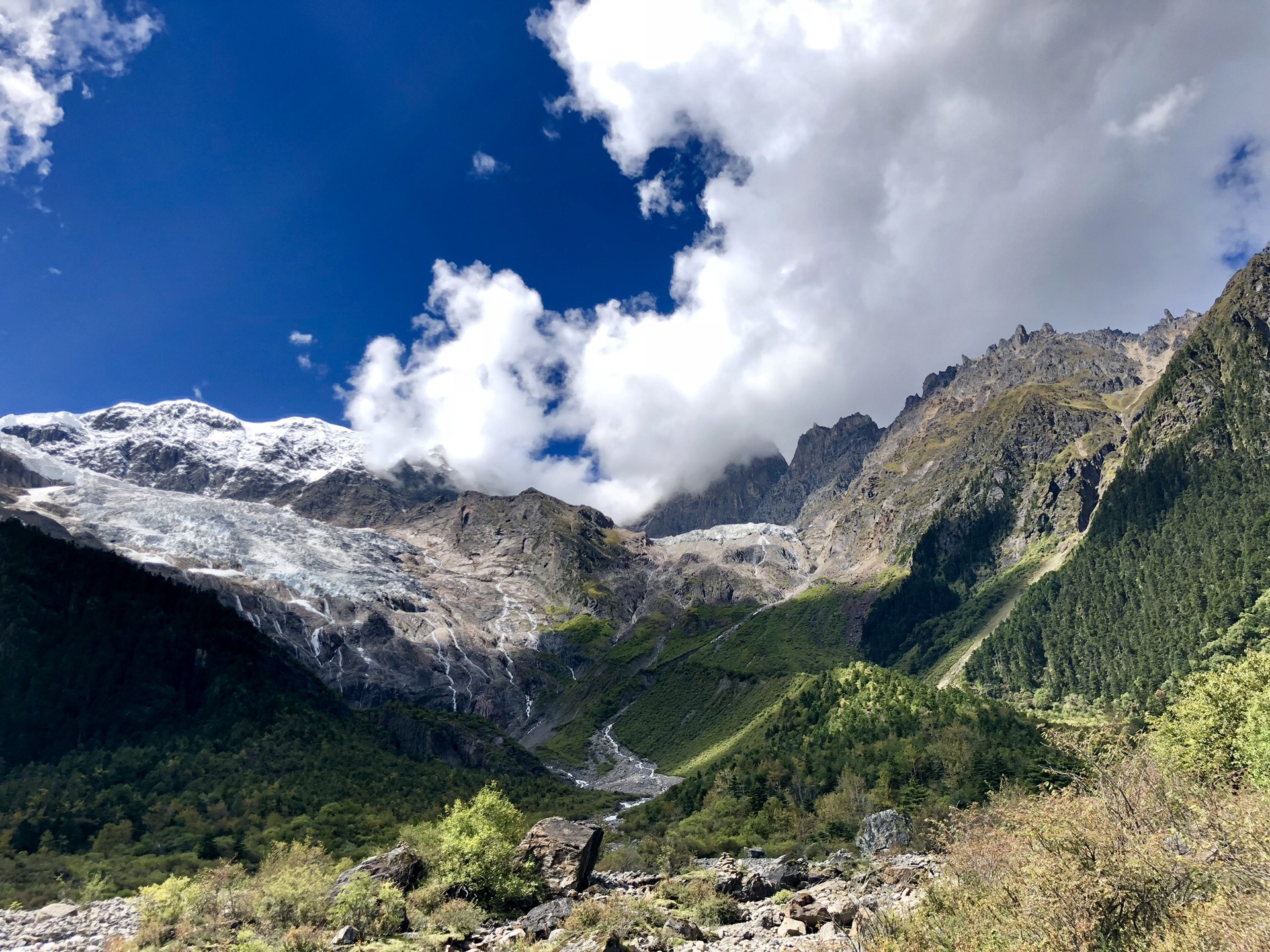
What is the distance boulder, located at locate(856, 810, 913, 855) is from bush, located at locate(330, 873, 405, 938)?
47.9 m

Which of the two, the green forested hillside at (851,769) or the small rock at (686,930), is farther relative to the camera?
the green forested hillside at (851,769)

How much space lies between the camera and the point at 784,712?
130750 millimetres

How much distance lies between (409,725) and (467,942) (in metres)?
122

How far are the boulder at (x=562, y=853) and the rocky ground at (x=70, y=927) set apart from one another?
2629cm

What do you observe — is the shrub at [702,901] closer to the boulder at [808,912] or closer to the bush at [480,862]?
the boulder at [808,912]

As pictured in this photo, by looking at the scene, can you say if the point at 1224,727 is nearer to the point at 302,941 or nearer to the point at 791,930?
the point at 791,930

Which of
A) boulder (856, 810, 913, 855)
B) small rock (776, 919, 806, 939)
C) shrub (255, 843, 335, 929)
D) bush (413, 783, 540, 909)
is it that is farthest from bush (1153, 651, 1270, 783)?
shrub (255, 843, 335, 929)

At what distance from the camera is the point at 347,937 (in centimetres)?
3588

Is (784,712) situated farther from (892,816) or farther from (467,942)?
(467,942)

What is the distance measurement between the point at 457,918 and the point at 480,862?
6.16m

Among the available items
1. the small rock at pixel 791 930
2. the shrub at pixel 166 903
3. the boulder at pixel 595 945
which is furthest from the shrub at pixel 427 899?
the small rock at pixel 791 930

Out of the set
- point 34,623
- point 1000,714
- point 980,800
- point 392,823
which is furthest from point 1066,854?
point 34,623

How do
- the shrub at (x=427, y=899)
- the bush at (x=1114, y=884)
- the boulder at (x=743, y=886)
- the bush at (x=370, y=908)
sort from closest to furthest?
the bush at (x=1114, y=884) → the bush at (x=370, y=908) → the shrub at (x=427, y=899) → the boulder at (x=743, y=886)

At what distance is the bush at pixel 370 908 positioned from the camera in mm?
39594
